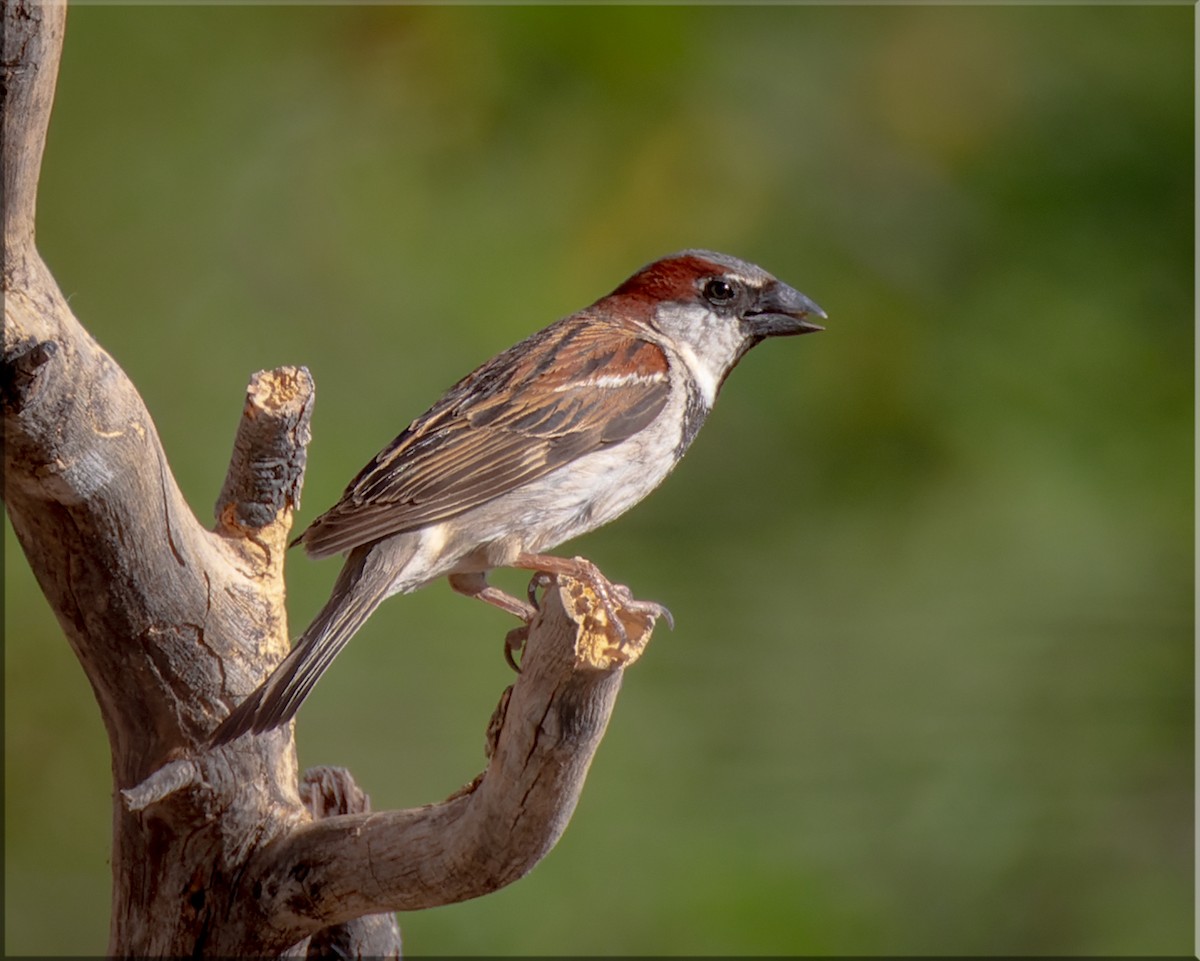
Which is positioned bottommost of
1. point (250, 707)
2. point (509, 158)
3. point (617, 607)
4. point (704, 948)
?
point (704, 948)

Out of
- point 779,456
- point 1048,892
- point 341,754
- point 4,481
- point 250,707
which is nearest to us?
point 4,481

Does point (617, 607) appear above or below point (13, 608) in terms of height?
below

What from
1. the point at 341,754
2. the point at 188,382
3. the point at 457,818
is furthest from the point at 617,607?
the point at 188,382

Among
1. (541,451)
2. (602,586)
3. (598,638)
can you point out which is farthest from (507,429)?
(598,638)

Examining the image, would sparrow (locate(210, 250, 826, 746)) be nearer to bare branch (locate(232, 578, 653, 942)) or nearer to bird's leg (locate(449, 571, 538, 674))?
bird's leg (locate(449, 571, 538, 674))

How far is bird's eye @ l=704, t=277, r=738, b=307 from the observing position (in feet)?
13.2

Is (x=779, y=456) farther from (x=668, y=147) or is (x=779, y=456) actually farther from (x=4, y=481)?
(x=4, y=481)

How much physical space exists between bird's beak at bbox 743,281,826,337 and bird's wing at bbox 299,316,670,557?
366 millimetres

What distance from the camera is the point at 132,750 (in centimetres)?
313

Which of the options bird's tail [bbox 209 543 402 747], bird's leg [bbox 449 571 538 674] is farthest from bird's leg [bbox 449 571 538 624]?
bird's tail [bbox 209 543 402 747]

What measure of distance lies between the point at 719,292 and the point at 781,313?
0.18m

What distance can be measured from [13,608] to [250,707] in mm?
3422

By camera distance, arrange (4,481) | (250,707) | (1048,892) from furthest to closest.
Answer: (1048,892) → (250,707) → (4,481)

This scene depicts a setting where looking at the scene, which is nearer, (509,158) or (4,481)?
(4,481)
